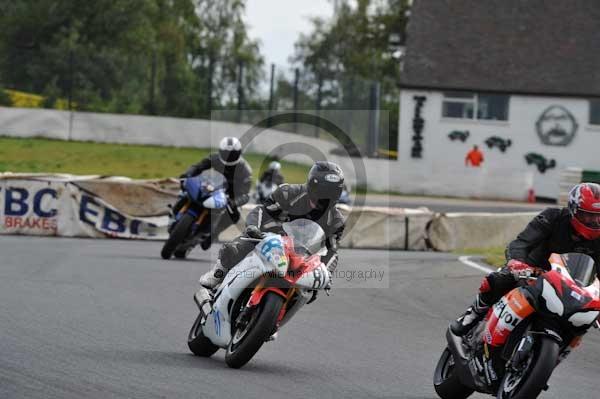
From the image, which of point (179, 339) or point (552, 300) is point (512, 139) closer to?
point (179, 339)

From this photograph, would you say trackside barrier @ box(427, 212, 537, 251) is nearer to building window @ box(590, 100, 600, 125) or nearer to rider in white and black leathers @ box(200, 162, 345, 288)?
rider in white and black leathers @ box(200, 162, 345, 288)

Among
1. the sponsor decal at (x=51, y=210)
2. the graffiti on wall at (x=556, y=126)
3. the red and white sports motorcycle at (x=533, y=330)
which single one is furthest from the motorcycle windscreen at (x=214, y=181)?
the graffiti on wall at (x=556, y=126)

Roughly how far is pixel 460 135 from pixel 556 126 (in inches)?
141

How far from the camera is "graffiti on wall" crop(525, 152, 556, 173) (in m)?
43.9

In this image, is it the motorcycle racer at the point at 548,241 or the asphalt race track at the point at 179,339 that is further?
the asphalt race track at the point at 179,339

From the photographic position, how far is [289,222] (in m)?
8.41

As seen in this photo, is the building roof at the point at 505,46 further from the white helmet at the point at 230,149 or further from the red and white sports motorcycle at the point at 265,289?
the red and white sports motorcycle at the point at 265,289

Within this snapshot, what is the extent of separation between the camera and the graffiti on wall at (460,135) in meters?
44.4

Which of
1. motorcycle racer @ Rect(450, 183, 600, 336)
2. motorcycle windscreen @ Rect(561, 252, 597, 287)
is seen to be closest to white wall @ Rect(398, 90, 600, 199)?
motorcycle racer @ Rect(450, 183, 600, 336)

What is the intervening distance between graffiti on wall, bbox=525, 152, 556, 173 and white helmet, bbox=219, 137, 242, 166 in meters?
29.3

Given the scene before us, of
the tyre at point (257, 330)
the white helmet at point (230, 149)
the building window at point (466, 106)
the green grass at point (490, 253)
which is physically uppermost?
the building window at point (466, 106)

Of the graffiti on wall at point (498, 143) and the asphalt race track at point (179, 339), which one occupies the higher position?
the graffiti on wall at point (498, 143)

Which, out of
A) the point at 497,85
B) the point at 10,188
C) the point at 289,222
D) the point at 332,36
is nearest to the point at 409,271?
the point at 10,188

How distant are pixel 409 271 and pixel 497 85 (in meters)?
29.4
